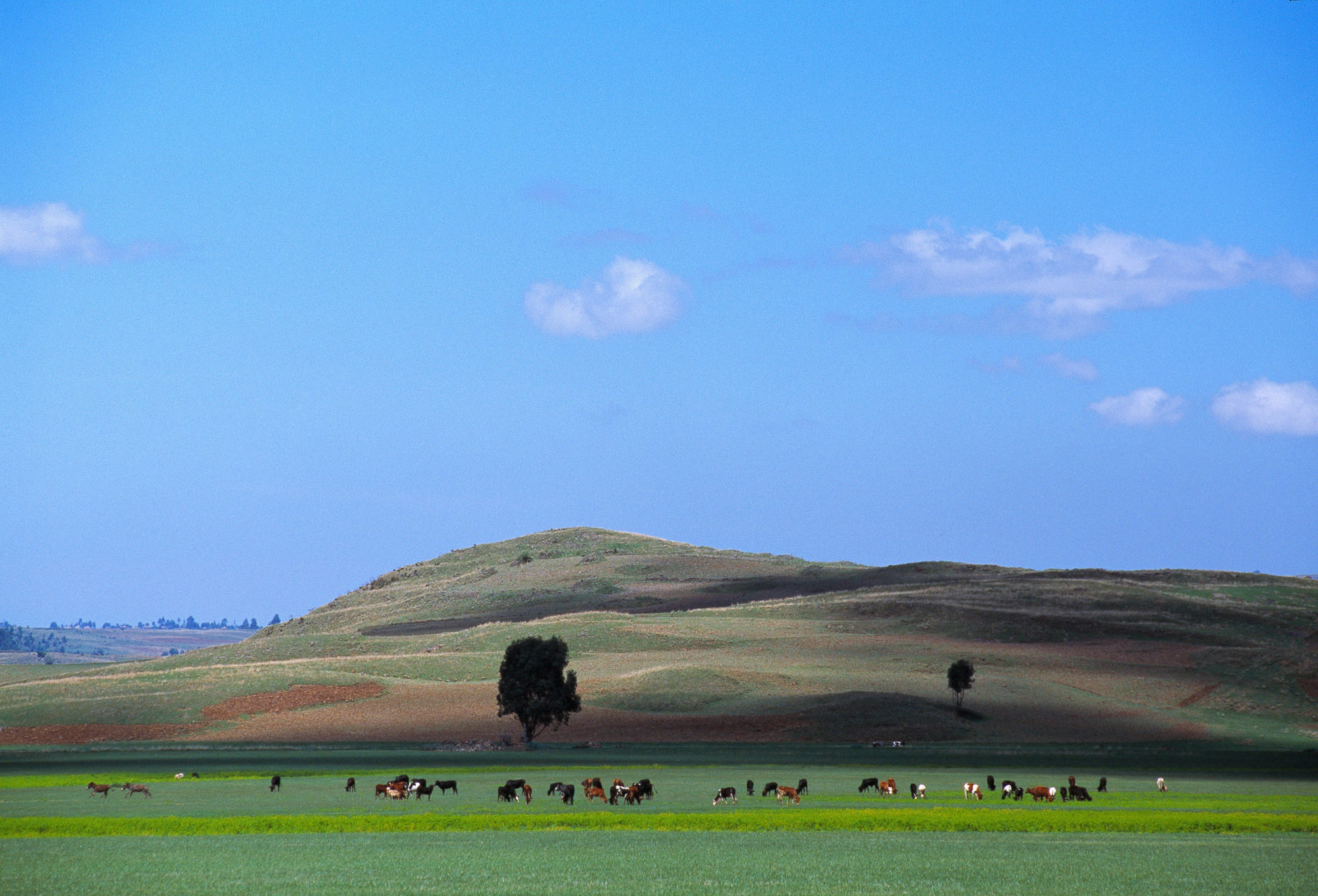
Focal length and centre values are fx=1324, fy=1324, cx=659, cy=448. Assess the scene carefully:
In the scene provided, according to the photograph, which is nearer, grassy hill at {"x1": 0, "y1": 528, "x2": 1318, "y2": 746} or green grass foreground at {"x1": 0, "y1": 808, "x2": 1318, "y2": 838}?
green grass foreground at {"x1": 0, "y1": 808, "x2": 1318, "y2": 838}

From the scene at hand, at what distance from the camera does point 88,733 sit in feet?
314

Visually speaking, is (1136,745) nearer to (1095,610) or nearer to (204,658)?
(1095,610)

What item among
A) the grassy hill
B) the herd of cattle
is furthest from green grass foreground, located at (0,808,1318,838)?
the grassy hill

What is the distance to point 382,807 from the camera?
48.2m

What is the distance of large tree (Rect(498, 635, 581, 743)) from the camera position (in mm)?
88375

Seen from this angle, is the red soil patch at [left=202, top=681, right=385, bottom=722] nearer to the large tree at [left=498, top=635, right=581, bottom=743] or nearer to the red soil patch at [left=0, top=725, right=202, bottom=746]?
the red soil patch at [left=0, top=725, right=202, bottom=746]

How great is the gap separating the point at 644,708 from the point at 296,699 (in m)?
27.9

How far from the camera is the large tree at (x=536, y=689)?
290 ft

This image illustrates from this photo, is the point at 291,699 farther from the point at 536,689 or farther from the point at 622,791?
the point at 622,791

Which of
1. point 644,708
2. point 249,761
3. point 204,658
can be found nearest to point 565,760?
point 249,761

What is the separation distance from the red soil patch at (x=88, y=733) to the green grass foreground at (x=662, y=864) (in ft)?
193

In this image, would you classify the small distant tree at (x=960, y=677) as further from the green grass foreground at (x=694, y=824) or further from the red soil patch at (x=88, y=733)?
the red soil patch at (x=88, y=733)

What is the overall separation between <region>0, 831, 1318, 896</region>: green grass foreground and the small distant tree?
55.3 meters

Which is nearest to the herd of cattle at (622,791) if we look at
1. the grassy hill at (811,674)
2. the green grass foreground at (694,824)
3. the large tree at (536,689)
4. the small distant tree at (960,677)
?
the green grass foreground at (694,824)
